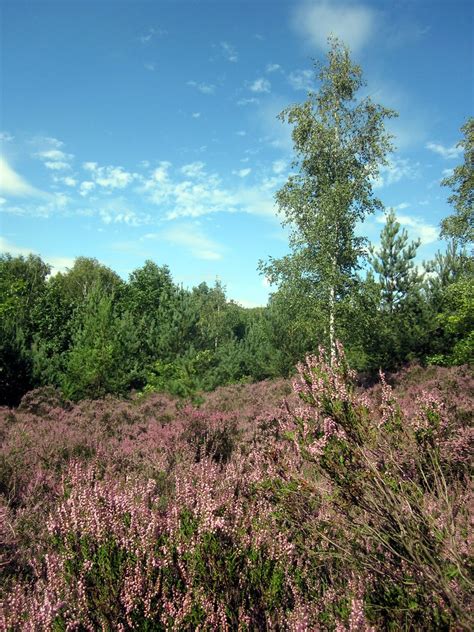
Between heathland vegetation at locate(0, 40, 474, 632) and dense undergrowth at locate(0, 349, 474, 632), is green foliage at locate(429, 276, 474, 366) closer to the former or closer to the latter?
heathland vegetation at locate(0, 40, 474, 632)

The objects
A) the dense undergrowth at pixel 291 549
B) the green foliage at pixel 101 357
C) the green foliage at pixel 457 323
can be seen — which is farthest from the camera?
the green foliage at pixel 101 357

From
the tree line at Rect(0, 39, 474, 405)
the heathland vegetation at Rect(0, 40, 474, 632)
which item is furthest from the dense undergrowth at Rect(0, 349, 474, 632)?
the tree line at Rect(0, 39, 474, 405)

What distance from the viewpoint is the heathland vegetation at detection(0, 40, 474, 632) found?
2.43m

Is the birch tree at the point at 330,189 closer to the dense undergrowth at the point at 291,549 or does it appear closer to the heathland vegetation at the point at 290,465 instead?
the heathland vegetation at the point at 290,465

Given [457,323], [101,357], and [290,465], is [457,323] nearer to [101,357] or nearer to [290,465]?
[101,357]

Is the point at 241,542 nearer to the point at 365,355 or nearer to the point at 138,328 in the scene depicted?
the point at 365,355

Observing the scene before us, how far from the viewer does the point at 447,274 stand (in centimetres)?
1811

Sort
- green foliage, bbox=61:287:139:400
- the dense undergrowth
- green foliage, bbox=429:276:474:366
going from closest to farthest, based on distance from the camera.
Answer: the dense undergrowth → green foliage, bbox=429:276:474:366 → green foliage, bbox=61:287:139:400

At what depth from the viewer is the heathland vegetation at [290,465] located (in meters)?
2.43

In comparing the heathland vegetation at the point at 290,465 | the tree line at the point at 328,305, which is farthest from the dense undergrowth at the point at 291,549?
the tree line at the point at 328,305

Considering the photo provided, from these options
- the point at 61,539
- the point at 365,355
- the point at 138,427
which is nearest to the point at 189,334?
the point at 365,355

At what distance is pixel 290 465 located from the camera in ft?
9.66

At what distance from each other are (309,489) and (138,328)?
1871 cm

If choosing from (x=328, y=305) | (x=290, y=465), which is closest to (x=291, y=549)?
(x=290, y=465)
